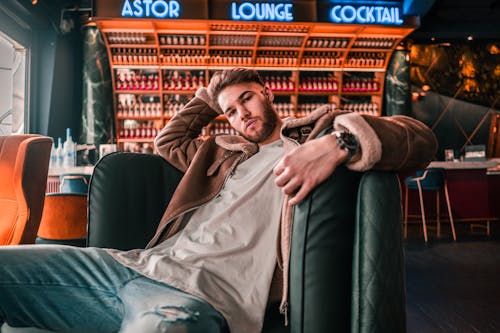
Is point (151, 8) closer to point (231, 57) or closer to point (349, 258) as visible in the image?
point (231, 57)

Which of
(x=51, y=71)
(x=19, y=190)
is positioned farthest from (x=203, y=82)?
(x=19, y=190)

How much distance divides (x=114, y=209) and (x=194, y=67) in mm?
5005

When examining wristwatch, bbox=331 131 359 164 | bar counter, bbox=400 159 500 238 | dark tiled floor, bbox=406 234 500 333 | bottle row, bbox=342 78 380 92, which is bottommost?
dark tiled floor, bbox=406 234 500 333

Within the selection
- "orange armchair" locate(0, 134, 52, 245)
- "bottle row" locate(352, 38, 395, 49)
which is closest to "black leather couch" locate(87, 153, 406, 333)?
"orange armchair" locate(0, 134, 52, 245)

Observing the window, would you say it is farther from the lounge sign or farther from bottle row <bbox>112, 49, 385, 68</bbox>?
the lounge sign

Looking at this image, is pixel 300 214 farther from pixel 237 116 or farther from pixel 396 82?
pixel 396 82

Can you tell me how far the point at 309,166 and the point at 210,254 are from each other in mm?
448

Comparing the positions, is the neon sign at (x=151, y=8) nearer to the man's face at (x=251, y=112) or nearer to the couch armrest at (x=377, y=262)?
the man's face at (x=251, y=112)

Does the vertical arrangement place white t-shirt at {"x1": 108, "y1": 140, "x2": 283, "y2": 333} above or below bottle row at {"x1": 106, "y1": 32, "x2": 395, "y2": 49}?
below

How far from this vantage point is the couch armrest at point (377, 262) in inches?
35.7

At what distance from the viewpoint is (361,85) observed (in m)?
6.57

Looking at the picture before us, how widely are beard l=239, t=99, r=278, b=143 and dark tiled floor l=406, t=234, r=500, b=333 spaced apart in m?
1.33

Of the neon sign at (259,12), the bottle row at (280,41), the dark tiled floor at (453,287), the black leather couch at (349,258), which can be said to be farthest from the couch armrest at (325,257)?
the bottle row at (280,41)

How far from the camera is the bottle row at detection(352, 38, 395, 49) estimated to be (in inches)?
251
